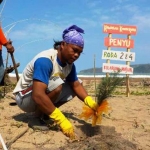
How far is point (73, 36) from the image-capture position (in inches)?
121

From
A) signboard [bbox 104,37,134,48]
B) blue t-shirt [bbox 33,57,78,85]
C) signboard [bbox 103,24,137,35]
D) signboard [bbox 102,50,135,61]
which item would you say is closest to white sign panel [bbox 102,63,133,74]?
signboard [bbox 102,50,135,61]

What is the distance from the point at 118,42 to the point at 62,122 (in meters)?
4.03

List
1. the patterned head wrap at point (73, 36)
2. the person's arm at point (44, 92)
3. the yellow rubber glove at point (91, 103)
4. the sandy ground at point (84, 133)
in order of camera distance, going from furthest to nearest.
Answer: the yellow rubber glove at point (91, 103) < the patterned head wrap at point (73, 36) < the person's arm at point (44, 92) < the sandy ground at point (84, 133)

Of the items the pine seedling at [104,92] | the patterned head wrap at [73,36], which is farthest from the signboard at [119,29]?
the pine seedling at [104,92]

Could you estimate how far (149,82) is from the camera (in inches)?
404

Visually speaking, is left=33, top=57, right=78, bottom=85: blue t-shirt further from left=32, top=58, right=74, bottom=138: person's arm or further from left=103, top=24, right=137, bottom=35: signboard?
left=103, top=24, right=137, bottom=35: signboard

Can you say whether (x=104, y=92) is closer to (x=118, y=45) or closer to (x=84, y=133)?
(x=84, y=133)

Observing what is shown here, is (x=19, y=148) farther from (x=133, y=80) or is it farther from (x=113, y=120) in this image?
(x=133, y=80)

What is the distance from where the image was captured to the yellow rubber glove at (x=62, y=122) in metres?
3.00

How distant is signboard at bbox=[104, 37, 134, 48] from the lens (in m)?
6.67

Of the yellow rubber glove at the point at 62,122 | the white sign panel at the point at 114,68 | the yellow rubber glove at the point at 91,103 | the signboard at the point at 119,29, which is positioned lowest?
the yellow rubber glove at the point at 62,122

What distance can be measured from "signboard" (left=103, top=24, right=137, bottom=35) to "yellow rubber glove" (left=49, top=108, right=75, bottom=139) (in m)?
3.97

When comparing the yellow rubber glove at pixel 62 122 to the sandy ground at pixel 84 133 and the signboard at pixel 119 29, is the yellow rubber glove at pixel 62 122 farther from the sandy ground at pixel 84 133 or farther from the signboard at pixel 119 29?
the signboard at pixel 119 29

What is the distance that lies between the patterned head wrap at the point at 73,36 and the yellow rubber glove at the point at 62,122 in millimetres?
692
